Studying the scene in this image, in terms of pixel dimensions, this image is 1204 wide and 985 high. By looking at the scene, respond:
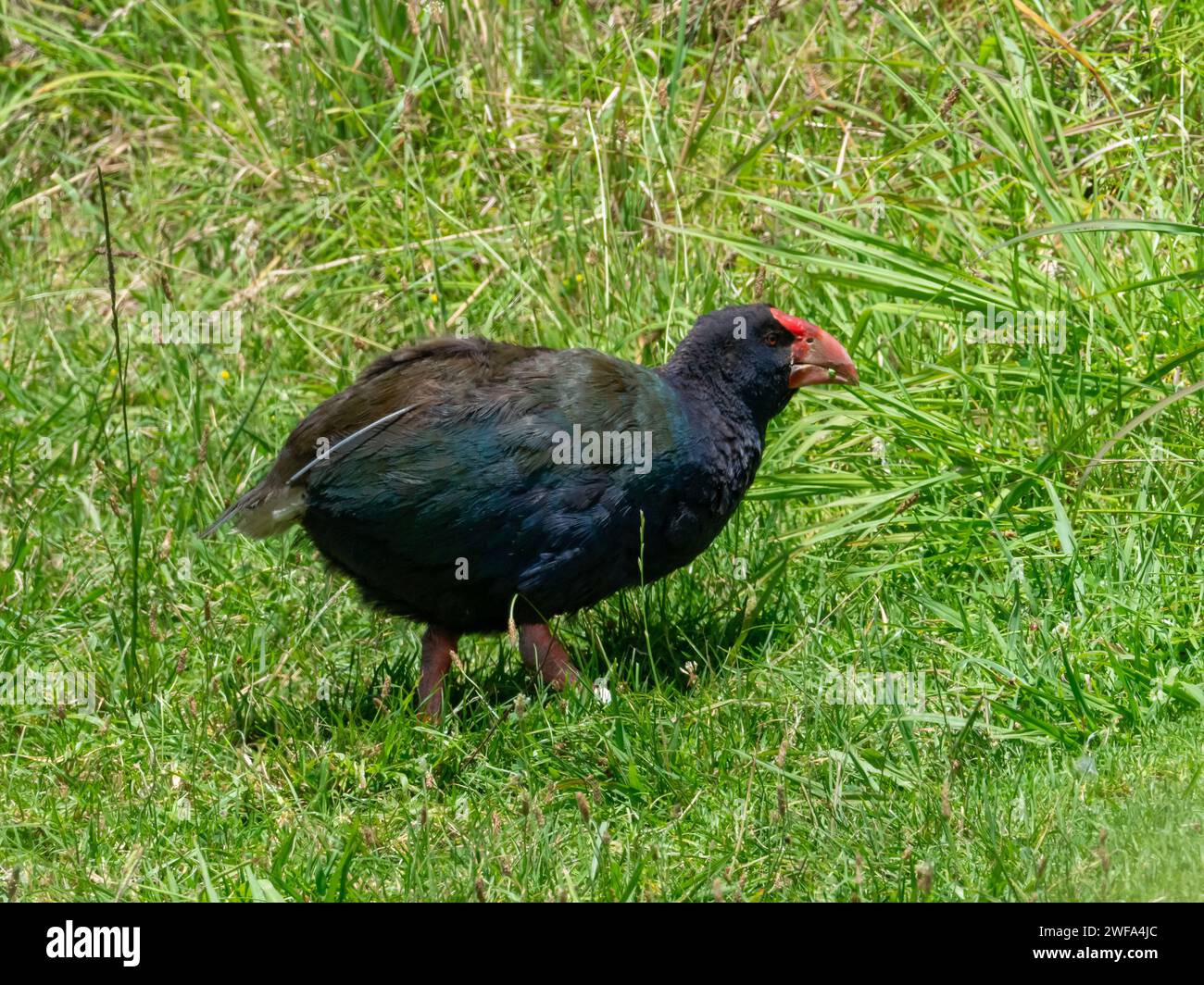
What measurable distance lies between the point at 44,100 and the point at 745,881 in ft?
17.2

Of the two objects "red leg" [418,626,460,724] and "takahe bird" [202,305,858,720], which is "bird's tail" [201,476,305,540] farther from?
"red leg" [418,626,460,724]

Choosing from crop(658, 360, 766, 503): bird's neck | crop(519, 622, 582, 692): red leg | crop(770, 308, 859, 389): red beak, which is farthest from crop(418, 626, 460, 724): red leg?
crop(770, 308, 859, 389): red beak

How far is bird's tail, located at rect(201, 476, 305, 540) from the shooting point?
394 cm

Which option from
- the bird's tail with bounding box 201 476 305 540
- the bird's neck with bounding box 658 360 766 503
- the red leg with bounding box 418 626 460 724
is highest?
the bird's neck with bounding box 658 360 766 503

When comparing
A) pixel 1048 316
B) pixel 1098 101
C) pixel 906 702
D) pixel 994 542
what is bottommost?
pixel 906 702

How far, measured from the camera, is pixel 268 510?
396 cm

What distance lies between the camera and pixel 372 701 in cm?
399

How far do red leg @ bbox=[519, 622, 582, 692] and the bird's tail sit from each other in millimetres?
623

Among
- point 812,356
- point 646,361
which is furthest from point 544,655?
point 646,361

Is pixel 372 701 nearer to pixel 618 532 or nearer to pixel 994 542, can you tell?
pixel 618 532

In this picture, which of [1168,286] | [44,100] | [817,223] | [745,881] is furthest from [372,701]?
[44,100]

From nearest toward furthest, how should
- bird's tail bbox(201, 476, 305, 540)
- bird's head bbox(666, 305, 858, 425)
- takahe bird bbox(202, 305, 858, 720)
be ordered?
takahe bird bbox(202, 305, 858, 720)
bird's tail bbox(201, 476, 305, 540)
bird's head bbox(666, 305, 858, 425)

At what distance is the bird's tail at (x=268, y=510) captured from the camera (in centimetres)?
394

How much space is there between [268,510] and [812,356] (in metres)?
1.42
